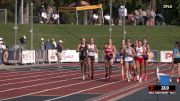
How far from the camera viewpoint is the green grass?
188ft

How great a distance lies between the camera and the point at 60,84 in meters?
25.2

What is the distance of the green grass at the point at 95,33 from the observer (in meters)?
57.3

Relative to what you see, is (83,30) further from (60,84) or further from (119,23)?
(60,84)

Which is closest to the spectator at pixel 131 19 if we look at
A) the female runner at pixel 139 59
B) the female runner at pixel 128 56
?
the female runner at pixel 139 59

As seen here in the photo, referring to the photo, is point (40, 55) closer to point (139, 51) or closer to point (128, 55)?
point (139, 51)

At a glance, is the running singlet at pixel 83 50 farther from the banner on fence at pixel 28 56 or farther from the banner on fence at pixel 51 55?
the banner on fence at pixel 51 55

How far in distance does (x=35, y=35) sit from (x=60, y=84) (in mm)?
32984

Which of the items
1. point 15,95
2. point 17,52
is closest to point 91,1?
point 17,52

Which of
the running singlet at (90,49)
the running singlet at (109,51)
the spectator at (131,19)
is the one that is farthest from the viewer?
the spectator at (131,19)

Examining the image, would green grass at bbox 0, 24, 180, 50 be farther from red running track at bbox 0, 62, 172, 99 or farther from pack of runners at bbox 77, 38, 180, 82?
red running track at bbox 0, 62, 172, 99

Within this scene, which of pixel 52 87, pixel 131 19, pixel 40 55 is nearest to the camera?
pixel 52 87

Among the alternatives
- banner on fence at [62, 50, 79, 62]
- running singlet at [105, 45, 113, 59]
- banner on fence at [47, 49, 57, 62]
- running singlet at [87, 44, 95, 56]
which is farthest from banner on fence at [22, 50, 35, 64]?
running singlet at [105, 45, 113, 59]

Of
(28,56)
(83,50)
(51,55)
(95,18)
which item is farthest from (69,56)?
(83,50)

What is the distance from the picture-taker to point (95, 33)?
59.9 meters
